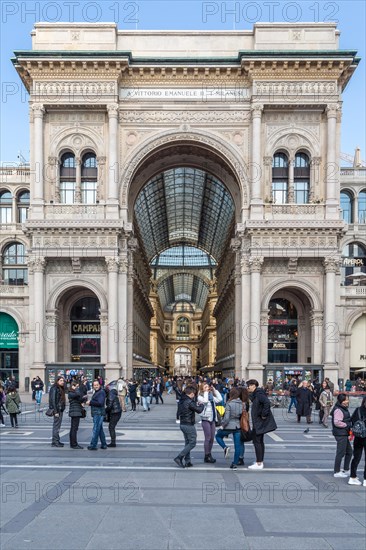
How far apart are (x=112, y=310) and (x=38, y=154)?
12913 millimetres

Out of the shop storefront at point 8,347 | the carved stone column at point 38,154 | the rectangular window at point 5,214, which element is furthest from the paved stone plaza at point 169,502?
the rectangular window at point 5,214

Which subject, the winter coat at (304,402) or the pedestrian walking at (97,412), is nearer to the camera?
the pedestrian walking at (97,412)

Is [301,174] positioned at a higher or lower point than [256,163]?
lower

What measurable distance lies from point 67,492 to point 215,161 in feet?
134

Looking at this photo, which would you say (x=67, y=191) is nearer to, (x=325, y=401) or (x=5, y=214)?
(x=5, y=214)

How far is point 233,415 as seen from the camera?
14648mm

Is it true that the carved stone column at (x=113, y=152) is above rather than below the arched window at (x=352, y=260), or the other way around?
above

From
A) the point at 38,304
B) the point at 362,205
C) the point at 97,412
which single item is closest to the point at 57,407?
the point at 97,412

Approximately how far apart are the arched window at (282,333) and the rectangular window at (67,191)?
17870mm

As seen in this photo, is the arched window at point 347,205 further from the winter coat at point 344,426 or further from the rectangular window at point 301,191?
the winter coat at point 344,426

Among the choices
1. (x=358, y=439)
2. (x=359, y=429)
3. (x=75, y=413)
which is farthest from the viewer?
(x=75, y=413)

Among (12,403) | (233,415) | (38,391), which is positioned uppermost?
(233,415)

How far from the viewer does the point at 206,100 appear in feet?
151

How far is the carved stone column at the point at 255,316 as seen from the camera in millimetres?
42906
